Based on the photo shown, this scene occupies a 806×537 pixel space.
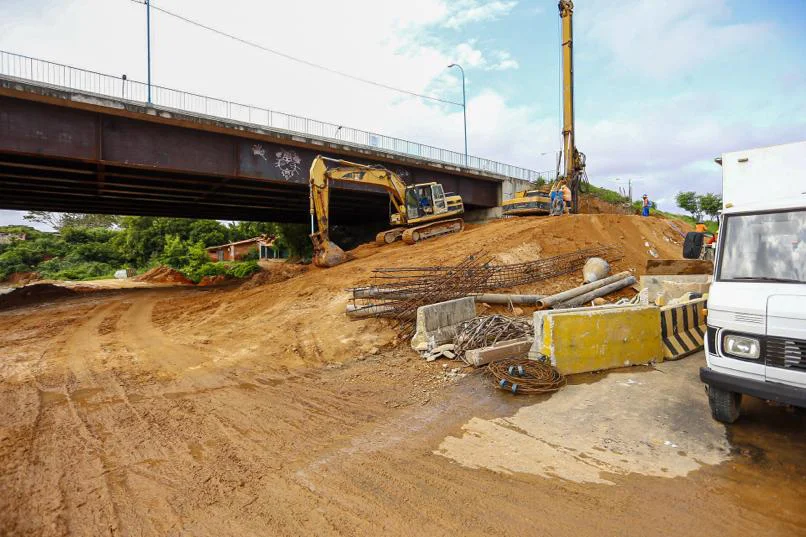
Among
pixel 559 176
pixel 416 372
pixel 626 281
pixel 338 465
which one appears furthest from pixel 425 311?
pixel 559 176

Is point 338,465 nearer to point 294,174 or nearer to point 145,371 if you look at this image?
point 145,371

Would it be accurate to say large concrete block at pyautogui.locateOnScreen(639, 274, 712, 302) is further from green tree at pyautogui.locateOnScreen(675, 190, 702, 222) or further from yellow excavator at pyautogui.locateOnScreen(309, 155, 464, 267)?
green tree at pyautogui.locateOnScreen(675, 190, 702, 222)

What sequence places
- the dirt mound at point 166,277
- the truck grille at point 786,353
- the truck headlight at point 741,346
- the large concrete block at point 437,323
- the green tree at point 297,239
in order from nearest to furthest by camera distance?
the truck grille at point 786,353 → the truck headlight at point 741,346 → the large concrete block at point 437,323 → the dirt mound at point 166,277 → the green tree at point 297,239

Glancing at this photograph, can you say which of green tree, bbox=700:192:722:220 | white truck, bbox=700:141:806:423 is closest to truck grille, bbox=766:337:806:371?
white truck, bbox=700:141:806:423

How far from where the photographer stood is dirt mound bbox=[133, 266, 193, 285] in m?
30.1

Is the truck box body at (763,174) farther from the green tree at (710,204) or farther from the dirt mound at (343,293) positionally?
the green tree at (710,204)

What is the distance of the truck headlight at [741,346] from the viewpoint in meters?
4.11

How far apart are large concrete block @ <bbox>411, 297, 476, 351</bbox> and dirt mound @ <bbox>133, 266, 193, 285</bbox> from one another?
84.8 ft

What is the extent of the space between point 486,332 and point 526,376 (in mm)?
1719

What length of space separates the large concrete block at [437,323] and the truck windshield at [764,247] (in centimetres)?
460

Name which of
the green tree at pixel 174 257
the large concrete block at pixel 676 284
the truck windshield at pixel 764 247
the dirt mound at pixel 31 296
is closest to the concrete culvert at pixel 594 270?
the large concrete block at pixel 676 284

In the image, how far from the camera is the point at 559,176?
74.4ft

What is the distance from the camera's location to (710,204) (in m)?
43.4

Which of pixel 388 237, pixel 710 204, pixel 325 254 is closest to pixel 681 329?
pixel 325 254
